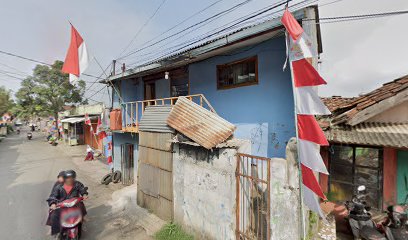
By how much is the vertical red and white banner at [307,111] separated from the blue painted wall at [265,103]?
1627mm

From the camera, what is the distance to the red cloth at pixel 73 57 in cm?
738

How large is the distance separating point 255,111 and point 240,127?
28.5 inches

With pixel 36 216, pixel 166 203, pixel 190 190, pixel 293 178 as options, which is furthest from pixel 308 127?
pixel 36 216

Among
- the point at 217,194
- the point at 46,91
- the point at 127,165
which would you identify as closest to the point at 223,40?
the point at 217,194

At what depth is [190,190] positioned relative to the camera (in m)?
5.27

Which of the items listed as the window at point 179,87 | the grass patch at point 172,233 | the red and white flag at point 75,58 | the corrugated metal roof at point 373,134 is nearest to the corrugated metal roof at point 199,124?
the grass patch at point 172,233

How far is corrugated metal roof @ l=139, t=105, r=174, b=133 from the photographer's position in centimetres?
615

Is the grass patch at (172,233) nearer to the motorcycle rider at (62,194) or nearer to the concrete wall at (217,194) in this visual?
the concrete wall at (217,194)

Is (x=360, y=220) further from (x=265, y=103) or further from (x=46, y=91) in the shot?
(x=46, y=91)

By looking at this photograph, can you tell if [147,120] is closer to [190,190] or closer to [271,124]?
[190,190]

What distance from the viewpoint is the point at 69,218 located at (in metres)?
4.87

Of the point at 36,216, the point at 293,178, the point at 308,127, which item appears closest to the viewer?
the point at 308,127

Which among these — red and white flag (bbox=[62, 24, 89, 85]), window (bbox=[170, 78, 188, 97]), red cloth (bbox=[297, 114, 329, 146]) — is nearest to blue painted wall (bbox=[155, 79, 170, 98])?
window (bbox=[170, 78, 188, 97])

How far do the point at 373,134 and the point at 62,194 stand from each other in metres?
7.95
